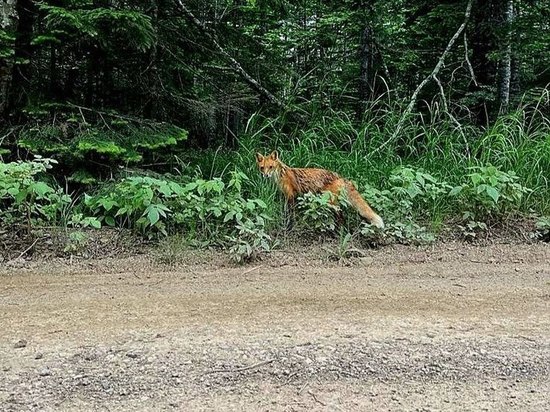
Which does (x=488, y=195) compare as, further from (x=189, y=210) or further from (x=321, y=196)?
(x=189, y=210)

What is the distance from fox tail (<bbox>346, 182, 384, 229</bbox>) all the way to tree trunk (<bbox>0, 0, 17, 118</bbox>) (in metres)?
3.88

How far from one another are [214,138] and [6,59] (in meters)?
2.97

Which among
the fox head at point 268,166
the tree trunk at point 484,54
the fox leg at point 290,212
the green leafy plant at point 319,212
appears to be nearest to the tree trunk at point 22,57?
the fox head at point 268,166

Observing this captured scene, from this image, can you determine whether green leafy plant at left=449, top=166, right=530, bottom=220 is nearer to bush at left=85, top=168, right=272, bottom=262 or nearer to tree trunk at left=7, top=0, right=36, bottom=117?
bush at left=85, top=168, right=272, bottom=262

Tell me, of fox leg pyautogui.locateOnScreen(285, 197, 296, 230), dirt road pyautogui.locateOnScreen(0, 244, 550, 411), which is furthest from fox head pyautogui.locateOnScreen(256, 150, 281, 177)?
dirt road pyautogui.locateOnScreen(0, 244, 550, 411)

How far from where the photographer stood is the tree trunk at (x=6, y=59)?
536cm

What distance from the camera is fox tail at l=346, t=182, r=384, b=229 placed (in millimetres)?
5148

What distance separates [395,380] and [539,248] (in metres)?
3.28

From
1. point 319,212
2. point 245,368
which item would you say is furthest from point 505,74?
point 245,368

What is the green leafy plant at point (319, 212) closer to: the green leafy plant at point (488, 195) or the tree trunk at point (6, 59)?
the green leafy plant at point (488, 195)

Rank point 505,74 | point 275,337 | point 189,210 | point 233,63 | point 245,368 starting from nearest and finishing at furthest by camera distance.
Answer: point 245,368 → point 275,337 → point 189,210 → point 233,63 → point 505,74

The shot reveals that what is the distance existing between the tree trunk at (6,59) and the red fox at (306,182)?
9.41ft

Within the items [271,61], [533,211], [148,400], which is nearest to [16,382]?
[148,400]

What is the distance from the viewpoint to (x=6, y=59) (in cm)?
551
